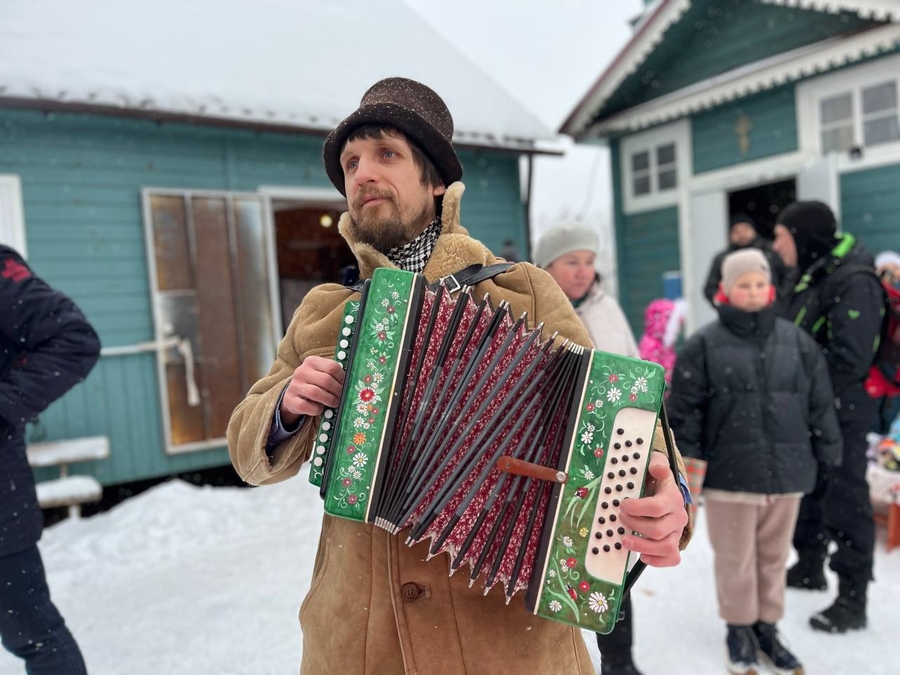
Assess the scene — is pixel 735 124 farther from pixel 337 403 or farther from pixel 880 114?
pixel 337 403

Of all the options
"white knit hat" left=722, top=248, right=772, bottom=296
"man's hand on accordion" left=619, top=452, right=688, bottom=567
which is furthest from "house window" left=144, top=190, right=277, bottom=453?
"man's hand on accordion" left=619, top=452, right=688, bottom=567

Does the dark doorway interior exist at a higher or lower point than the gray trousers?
higher

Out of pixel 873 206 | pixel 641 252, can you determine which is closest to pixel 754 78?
pixel 873 206

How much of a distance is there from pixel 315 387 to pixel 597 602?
63 cm

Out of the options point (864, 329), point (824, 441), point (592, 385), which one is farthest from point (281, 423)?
point (864, 329)

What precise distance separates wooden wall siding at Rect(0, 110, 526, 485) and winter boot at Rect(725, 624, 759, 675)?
4.37 meters

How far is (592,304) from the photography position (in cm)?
291

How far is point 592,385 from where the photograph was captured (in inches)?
47.2

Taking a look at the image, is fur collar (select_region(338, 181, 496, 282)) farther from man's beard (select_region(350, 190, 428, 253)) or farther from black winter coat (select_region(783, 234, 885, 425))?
black winter coat (select_region(783, 234, 885, 425))

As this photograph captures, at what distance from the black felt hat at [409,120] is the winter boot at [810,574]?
→ 10.9 feet

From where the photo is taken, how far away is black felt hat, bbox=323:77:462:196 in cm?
143

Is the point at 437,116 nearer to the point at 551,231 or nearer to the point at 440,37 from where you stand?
the point at 551,231

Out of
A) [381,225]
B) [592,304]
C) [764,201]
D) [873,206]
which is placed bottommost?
[592,304]

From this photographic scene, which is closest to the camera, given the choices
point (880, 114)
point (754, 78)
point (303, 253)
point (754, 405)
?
point (754, 405)
